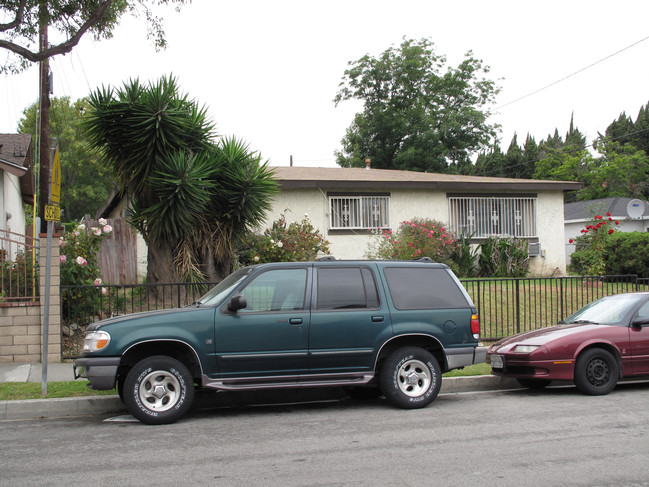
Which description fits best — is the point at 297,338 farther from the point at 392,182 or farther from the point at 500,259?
the point at 500,259

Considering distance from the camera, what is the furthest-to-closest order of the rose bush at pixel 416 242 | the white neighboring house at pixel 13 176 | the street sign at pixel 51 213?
the rose bush at pixel 416 242
the white neighboring house at pixel 13 176
the street sign at pixel 51 213

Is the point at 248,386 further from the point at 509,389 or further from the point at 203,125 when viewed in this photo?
the point at 203,125

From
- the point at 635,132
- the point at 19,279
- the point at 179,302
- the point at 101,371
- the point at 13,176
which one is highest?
the point at 635,132

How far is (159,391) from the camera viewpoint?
6734mm

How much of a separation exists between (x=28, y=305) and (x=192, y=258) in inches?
144

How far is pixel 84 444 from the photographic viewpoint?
19.6 ft

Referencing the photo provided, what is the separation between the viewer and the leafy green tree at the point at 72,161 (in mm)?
45281

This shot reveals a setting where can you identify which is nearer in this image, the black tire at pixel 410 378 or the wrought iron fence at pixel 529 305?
the black tire at pixel 410 378

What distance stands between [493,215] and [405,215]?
3026mm

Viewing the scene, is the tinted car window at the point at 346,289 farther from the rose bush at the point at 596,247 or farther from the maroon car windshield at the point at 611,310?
the rose bush at the point at 596,247

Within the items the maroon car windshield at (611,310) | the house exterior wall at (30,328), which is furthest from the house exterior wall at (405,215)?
the maroon car windshield at (611,310)

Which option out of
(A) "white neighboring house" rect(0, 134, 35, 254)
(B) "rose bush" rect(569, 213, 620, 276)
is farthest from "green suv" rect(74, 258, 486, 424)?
(B) "rose bush" rect(569, 213, 620, 276)

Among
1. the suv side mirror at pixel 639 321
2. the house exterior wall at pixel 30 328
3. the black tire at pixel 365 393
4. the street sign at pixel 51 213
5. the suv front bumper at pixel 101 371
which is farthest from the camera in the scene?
the house exterior wall at pixel 30 328

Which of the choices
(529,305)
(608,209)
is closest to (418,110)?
(608,209)
